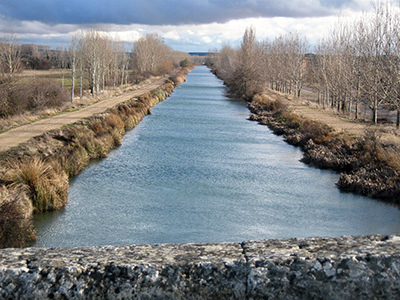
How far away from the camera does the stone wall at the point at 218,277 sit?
240 cm

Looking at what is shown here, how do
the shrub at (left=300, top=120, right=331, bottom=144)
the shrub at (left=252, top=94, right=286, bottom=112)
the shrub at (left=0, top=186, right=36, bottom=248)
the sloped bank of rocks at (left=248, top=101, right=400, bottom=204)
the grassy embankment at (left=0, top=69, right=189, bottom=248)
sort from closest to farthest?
the shrub at (left=0, top=186, right=36, bottom=248) → the grassy embankment at (left=0, top=69, right=189, bottom=248) → the sloped bank of rocks at (left=248, top=101, right=400, bottom=204) → the shrub at (left=300, top=120, right=331, bottom=144) → the shrub at (left=252, top=94, right=286, bottom=112)

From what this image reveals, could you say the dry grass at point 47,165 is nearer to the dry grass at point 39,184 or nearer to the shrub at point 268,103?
the dry grass at point 39,184

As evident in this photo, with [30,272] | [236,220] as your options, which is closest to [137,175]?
[236,220]

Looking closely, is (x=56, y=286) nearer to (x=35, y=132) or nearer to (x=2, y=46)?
(x=35, y=132)

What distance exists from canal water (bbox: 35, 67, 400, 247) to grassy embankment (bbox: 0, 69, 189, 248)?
1.70 ft

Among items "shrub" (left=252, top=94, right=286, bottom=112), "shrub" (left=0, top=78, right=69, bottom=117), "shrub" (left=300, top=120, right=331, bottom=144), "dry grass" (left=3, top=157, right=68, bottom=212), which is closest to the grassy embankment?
"dry grass" (left=3, top=157, right=68, bottom=212)

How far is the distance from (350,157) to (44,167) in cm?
1293

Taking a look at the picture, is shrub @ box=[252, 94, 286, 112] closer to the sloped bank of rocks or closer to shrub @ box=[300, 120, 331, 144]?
the sloped bank of rocks

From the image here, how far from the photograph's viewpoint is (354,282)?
2.39 metres

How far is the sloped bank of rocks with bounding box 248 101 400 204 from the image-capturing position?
641 inches

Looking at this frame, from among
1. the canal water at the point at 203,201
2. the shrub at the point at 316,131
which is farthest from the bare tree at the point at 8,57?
the shrub at the point at 316,131

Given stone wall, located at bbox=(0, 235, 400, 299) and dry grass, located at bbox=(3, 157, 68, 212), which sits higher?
stone wall, located at bbox=(0, 235, 400, 299)

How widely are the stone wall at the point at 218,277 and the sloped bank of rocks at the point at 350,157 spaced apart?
1399 cm

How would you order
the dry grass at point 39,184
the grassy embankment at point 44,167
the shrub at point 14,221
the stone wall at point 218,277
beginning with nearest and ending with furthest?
the stone wall at point 218,277, the shrub at point 14,221, the grassy embankment at point 44,167, the dry grass at point 39,184
